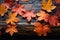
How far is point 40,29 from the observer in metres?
1.71

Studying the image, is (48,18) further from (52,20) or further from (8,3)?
(8,3)

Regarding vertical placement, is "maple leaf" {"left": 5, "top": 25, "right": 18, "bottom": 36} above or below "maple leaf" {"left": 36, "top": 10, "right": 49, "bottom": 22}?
below

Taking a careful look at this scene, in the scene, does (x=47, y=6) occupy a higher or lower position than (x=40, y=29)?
higher

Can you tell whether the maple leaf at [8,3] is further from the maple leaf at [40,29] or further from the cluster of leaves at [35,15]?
the maple leaf at [40,29]

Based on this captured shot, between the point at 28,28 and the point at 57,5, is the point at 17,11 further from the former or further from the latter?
the point at 57,5

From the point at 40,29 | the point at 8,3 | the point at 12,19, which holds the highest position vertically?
the point at 8,3

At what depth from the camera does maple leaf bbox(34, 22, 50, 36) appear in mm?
1713

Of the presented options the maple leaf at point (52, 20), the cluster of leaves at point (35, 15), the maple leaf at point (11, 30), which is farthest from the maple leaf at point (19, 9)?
the maple leaf at point (52, 20)

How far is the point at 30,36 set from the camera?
1799 millimetres

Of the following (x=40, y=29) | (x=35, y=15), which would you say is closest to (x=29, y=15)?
(x=35, y=15)

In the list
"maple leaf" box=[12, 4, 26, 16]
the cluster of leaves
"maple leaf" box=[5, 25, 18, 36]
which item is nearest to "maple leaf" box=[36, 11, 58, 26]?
the cluster of leaves

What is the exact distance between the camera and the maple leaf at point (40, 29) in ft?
5.62

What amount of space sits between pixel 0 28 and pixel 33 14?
1.24 ft

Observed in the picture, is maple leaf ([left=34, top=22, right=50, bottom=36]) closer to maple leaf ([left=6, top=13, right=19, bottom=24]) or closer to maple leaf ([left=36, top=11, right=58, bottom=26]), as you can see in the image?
maple leaf ([left=36, top=11, right=58, bottom=26])
